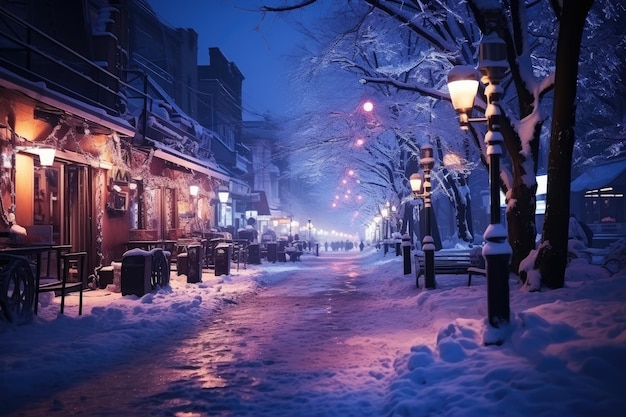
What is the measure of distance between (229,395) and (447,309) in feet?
15.7

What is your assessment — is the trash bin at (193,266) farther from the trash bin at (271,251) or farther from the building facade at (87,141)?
the trash bin at (271,251)

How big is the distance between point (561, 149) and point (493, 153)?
117 inches

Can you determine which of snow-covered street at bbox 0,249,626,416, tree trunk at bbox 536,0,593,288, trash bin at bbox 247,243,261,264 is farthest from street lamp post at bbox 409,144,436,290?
trash bin at bbox 247,243,261,264

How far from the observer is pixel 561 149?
27.0 feet

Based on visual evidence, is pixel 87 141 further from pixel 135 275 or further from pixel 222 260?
pixel 222 260

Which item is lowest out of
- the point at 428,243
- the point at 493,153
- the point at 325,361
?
the point at 325,361

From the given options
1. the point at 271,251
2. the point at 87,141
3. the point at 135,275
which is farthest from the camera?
the point at 271,251

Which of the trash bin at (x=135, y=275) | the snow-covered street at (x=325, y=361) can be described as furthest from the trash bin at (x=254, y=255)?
the snow-covered street at (x=325, y=361)

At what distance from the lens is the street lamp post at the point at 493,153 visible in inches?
229

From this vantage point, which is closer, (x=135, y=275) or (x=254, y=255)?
(x=135, y=275)

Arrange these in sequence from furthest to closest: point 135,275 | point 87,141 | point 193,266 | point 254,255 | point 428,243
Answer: point 254,255
point 193,266
point 87,141
point 428,243
point 135,275

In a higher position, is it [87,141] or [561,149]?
[87,141]

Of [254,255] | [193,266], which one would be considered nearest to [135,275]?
[193,266]

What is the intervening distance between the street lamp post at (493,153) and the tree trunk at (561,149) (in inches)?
80.1
